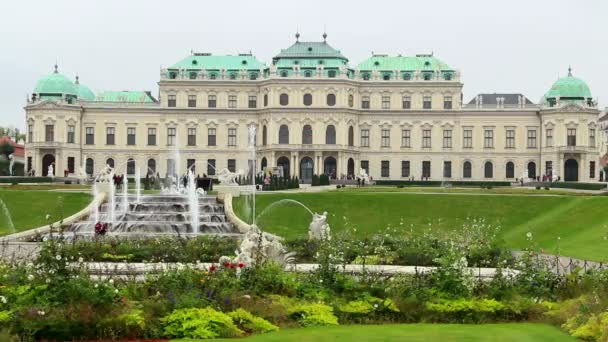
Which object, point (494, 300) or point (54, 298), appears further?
point (494, 300)

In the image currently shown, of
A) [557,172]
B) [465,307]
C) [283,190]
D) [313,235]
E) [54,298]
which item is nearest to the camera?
[54,298]

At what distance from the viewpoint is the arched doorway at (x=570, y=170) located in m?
87.2

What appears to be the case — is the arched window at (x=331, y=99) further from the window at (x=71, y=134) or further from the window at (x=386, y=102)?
the window at (x=71, y=134)

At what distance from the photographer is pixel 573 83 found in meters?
88.3

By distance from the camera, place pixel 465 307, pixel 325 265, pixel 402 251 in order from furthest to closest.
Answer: pixel 402 251 → pixel 325 265 → pixel 465 307

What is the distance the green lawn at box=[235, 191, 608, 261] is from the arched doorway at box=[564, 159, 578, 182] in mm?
39618

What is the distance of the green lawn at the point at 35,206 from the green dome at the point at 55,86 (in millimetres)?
39757

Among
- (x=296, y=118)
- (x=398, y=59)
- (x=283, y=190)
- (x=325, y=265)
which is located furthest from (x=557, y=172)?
(x=325, y=265)

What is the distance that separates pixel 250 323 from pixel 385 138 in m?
75.8

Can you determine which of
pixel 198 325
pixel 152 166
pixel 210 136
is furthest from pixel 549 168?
pixel 198 325

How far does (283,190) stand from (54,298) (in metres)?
43.5

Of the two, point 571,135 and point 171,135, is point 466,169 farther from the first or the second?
point 171,135

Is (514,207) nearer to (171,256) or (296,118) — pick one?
(171,256)

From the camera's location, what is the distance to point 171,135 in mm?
90562
